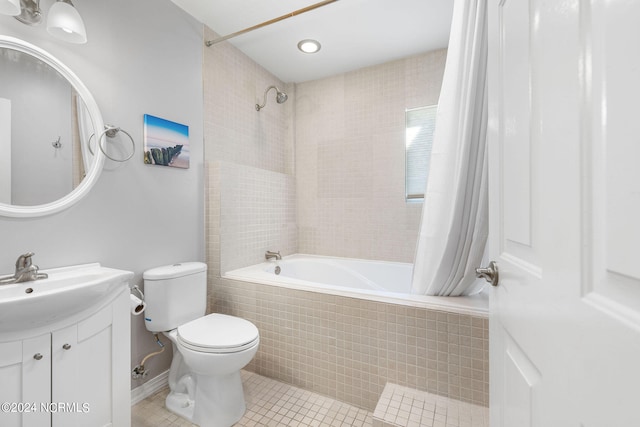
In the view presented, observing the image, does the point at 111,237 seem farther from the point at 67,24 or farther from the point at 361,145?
the point at 361,145

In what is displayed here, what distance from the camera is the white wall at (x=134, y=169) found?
1.36m

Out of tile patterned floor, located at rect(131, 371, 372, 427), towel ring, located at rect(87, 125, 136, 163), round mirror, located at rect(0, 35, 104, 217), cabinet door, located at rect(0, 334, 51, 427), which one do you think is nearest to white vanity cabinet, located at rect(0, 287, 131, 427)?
cabinet door, located at rect(0, 334, 51, 427)

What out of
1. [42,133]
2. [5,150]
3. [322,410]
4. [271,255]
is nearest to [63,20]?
[42,133]

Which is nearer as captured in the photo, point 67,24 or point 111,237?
point 67,24

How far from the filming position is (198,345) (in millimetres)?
1402

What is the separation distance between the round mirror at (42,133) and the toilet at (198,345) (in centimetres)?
63

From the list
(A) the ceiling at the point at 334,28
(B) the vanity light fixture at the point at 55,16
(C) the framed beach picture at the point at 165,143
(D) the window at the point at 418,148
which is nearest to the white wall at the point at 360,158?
(D) the window at the point at 418,148

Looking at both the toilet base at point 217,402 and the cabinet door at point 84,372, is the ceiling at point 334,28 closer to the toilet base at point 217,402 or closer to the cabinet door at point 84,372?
the cabinet door at point 84,372

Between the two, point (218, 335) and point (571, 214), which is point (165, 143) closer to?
point (218, 335)

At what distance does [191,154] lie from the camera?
2.07 m

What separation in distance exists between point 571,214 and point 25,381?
1671mm

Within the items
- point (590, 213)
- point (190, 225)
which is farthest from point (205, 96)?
point (590, 213)

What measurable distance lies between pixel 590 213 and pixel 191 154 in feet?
7.17

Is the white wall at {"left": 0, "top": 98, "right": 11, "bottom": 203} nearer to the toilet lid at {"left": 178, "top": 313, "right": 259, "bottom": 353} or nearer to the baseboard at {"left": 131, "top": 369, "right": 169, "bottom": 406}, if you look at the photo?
the toilet lid at {"left": 178, "top": 313, "right": 259, "bottom": 353}
